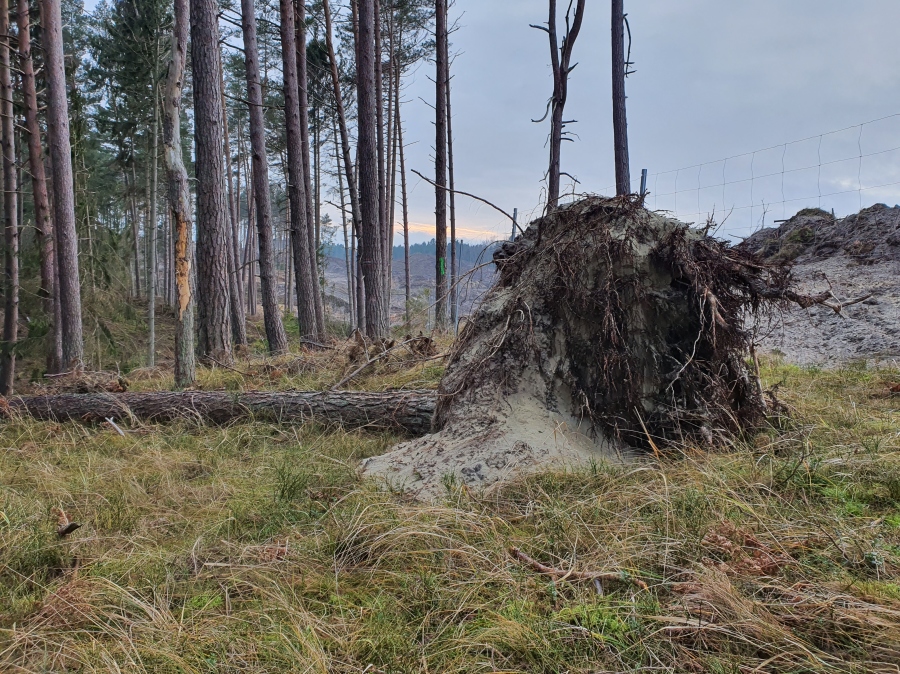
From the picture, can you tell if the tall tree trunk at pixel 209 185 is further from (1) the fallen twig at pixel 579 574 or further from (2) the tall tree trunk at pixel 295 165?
(1) the fallen twig at pixel 579 574

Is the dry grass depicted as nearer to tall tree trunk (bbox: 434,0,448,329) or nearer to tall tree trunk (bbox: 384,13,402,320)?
tall tree trunk (bbox: 434,0,448,329)

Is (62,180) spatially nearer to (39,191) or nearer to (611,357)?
(39,191)

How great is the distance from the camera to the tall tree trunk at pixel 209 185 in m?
7.24

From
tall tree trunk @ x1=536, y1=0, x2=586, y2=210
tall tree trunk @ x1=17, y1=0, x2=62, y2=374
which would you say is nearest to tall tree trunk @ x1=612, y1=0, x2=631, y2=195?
tall tree trunk @ x1=536, y1=0, x2=586, y2=210

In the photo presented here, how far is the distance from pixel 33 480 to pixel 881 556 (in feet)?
16.3

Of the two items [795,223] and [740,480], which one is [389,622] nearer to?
[740,480]

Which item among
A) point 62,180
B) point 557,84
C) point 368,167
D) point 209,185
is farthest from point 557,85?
point 62,180

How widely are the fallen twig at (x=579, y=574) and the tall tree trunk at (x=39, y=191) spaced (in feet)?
39.1

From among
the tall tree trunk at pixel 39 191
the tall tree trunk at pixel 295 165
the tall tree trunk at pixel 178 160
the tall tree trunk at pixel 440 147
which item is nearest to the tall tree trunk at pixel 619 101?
the tall tree trunk at pixel 440 147

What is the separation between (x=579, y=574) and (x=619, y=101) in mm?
10462

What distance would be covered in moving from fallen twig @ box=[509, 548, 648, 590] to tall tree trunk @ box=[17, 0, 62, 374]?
469 inches

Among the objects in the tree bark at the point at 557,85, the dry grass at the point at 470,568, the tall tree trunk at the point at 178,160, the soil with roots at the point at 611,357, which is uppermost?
the tree bark at the point at 557,85

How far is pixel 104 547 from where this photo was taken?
2.72 meters

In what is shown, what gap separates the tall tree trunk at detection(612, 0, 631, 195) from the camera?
10.4 meters
